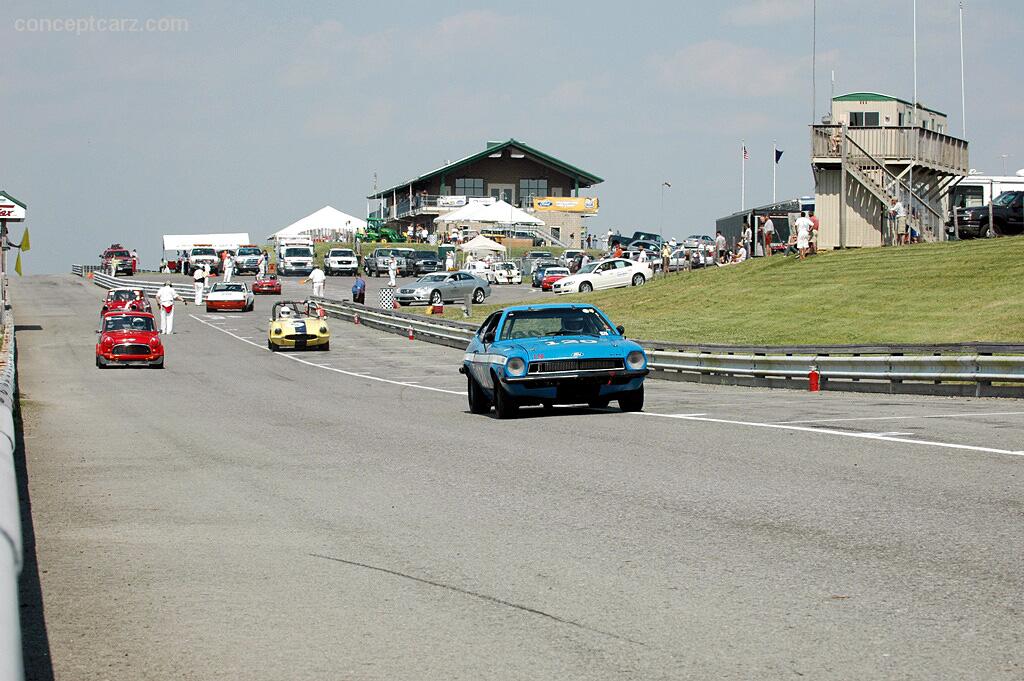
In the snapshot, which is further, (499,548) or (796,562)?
(499,548)

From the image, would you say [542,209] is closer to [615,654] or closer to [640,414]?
[640,414]

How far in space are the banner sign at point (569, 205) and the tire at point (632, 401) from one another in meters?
90.6

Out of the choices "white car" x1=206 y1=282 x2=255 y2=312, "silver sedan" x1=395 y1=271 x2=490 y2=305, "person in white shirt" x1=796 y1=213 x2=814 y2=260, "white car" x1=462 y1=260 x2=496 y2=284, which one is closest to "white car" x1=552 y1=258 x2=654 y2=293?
"silver sedan" x1=395 y1=271 x2=490 y2=305

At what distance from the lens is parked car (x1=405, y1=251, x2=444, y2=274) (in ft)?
244

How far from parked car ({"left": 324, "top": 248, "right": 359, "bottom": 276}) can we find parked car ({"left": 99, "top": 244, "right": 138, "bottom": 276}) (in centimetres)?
1660

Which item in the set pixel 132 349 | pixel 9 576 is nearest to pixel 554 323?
pixel 9 576

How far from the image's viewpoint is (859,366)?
869 inches

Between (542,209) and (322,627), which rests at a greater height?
(542,209)

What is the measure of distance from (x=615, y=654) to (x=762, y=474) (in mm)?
5271

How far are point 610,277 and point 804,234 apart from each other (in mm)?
13518

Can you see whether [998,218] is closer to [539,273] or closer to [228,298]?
[539,273]

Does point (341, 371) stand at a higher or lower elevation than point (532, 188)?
lower

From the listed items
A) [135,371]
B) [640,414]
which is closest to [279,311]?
[135,371]

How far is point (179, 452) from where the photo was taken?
1367cm
